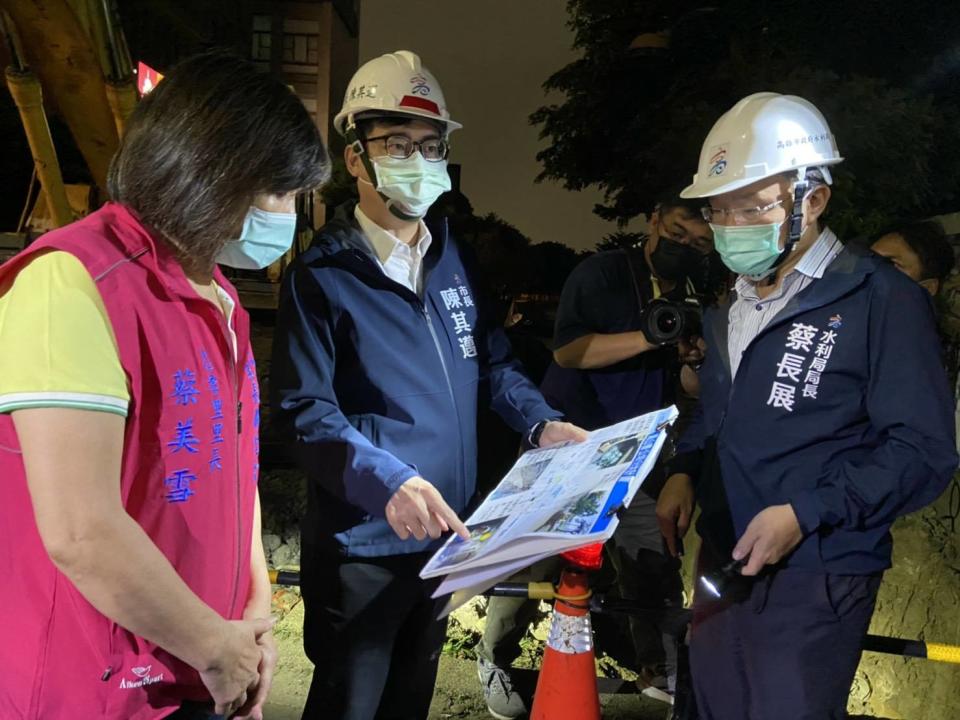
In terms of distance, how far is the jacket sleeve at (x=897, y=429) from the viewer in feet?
5.50

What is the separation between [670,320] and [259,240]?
1807 mm

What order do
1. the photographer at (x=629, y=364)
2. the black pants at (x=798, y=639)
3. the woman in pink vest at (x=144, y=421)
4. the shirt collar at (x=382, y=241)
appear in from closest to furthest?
the woman in pink vest at (x=144, y=421), the black pants at (x=798, y=639), the shirt collar at (x=382, y=241), the photographer at (x=629, y=364)

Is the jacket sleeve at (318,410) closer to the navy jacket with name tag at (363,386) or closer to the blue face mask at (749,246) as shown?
the navy jacket with name tag at (363,386)

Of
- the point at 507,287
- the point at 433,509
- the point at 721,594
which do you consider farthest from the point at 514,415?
the point at 507,287

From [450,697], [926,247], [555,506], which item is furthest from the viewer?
[926,247]

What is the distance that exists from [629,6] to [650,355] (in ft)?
23.6

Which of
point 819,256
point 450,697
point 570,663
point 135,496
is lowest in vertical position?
point 450,697

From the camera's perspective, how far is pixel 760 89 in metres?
6.20

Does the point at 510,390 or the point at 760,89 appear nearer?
the point at 510,390

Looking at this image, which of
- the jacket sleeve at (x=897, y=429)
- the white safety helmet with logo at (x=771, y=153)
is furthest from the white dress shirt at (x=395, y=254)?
the jacket sleeve at (x=897, y=429)

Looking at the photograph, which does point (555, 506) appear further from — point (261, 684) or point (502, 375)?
point (502, 375)

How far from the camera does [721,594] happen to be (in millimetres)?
2021

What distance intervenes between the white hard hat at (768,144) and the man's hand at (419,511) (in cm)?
117

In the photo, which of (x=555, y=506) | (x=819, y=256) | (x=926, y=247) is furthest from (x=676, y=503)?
(x=926, y=247)
